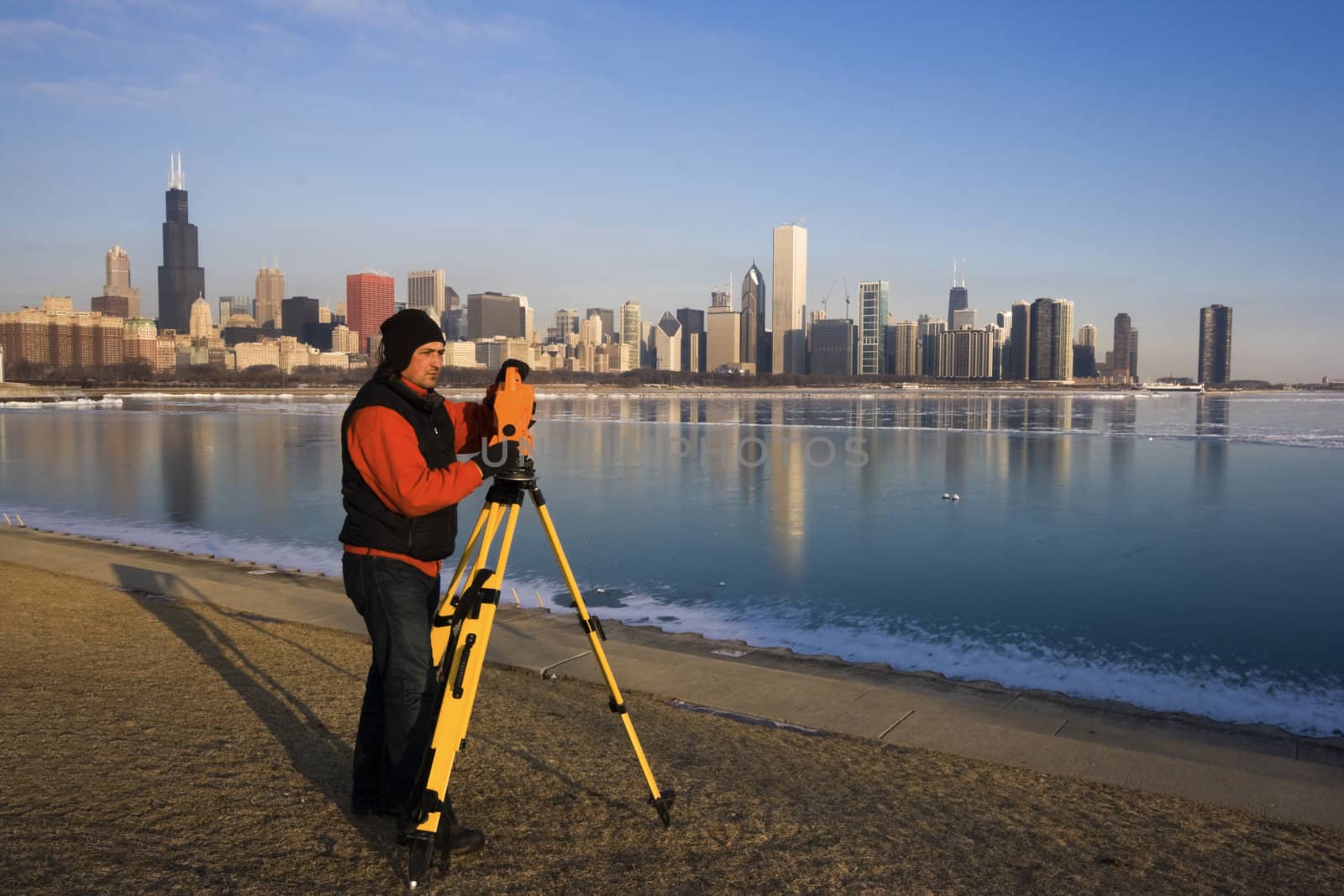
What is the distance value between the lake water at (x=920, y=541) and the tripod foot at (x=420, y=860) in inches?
188

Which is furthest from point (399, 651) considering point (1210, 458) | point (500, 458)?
point (1210, 458)

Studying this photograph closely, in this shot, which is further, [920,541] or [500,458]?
[920,541]

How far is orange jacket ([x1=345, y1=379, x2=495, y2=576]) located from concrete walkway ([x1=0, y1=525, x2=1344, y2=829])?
104 inches

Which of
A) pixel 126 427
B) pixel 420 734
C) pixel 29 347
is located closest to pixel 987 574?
pixel 420 734

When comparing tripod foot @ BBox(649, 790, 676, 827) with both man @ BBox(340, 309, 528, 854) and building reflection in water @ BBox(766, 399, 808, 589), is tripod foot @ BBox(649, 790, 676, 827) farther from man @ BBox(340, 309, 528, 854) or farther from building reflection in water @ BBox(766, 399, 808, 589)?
building reflection in water @ BBox(766, 399, 808, 589)

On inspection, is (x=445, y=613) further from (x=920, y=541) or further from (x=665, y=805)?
(x=920, y=541)

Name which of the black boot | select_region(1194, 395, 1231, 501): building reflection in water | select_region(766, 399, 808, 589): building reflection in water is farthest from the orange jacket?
select_region(1194, 395, 1231, 501): building reflection in water

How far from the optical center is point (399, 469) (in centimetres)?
341

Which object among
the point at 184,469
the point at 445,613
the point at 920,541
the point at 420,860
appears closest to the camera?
the point at 420,860

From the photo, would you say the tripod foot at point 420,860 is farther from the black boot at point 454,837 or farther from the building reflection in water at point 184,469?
the building reflection in water at point 184,469

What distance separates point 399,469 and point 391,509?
20 centimetres

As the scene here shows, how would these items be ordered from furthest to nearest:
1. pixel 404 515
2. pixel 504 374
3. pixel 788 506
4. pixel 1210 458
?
pixel 1210 458 < pixel 788 506 < pixel 404 515 < pixel 504 374

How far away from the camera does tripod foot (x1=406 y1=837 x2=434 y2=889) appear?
328 cm

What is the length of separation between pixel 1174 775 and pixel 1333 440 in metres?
35.9
